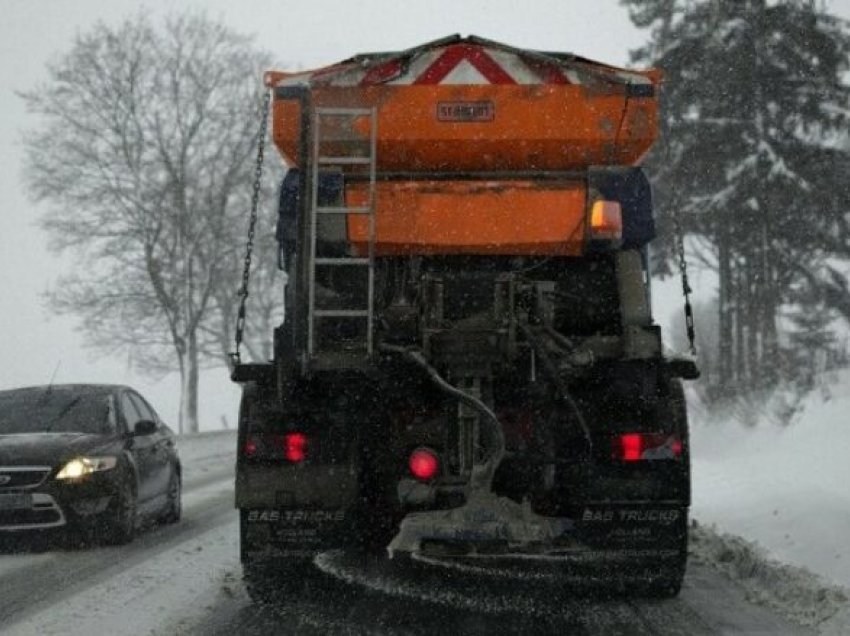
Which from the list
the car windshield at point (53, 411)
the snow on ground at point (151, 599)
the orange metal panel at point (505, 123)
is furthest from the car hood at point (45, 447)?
the orange metal panel at point (505, 123)

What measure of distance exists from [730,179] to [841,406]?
1079 cm

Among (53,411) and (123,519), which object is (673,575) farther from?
(53,411)

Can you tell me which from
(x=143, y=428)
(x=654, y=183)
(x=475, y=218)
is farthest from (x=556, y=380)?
(x=654, y=183)

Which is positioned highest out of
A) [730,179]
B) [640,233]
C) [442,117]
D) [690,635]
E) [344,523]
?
[730,179]

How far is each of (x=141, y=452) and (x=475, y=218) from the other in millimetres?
5430

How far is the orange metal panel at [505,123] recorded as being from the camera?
709 centimetres

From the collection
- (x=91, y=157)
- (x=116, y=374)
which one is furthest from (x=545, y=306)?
(x=116, y=374)

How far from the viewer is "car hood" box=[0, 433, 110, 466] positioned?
1005cm

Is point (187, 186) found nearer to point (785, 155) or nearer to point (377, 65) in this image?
point (785, 155)

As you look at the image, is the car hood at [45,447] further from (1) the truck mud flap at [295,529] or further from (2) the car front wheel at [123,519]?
(1) the truck mud flap at [295,529]

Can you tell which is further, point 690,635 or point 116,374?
point 116,374

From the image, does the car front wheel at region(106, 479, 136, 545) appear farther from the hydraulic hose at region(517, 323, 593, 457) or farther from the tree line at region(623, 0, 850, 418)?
the tree line at region(623, 0, 850, 418)

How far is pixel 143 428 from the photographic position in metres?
11.2

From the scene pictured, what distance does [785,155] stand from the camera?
26844 mm
